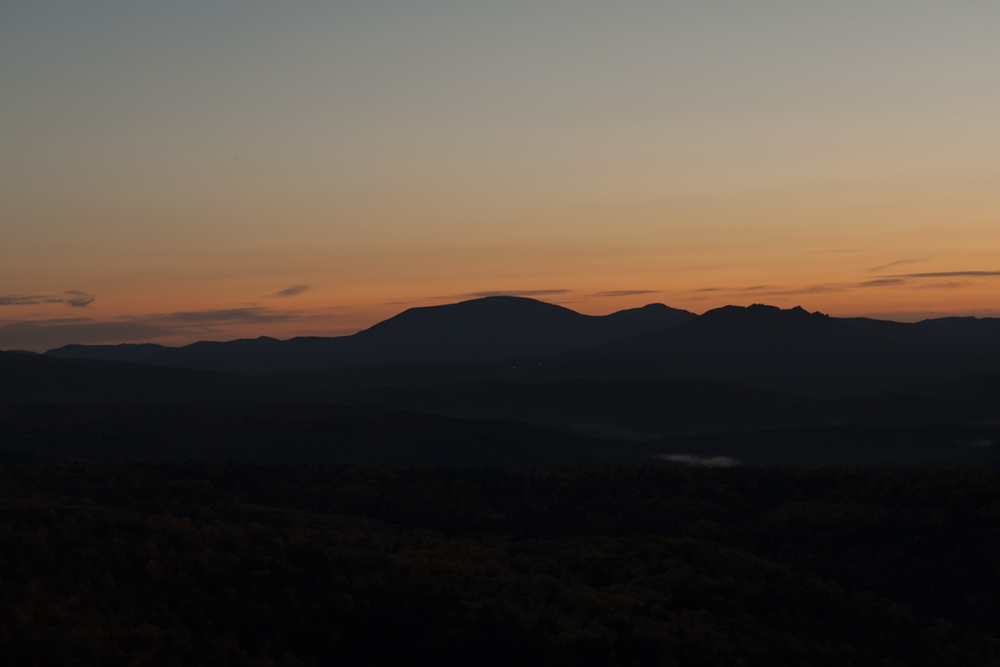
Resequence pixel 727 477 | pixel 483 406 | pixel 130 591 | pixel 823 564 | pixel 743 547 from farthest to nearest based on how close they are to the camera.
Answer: pixel 483 406, pixel 727 477, pixel 743 547, pixel 823 564, pixel 130 591

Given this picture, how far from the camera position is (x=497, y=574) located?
27.4 metres

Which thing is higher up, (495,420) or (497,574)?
(497,574)

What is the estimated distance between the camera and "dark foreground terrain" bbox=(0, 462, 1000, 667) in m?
20.7

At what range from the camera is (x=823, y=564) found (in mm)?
32156

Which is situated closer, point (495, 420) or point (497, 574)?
point (497, 574)

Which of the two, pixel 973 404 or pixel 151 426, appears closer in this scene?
pixel 151 426

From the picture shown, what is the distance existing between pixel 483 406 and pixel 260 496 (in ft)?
394

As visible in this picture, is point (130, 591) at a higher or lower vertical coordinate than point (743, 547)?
higher

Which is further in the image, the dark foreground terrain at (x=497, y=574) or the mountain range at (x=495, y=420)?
the mountain range at (x=495, y=420)

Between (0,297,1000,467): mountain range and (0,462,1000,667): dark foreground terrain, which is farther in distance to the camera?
(0,297,1000,467): mountain range

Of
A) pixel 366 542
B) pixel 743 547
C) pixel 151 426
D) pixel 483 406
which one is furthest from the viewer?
pixel 483 406

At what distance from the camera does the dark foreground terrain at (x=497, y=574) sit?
68.0 feet

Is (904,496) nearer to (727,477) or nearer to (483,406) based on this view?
(727,477)

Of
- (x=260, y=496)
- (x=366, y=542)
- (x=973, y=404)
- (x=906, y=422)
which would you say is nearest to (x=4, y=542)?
(x=366, y=542)
